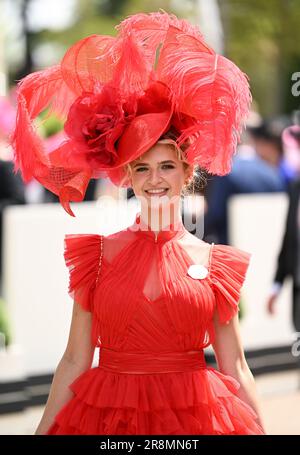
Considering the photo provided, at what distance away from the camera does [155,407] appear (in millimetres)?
3566

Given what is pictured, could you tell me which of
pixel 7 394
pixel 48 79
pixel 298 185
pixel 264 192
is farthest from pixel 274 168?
pixel 48 79

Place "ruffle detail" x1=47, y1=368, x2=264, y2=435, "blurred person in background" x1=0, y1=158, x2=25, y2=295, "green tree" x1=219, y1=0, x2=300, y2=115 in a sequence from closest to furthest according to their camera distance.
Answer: "ruffle detail" x1=47, y1=368, x2=264, y2=435 → "blurred person in background" x1=0, y1=158, x2=25, y2=295 → "green tree" x1=219, y1=0, x2=300, y2=115

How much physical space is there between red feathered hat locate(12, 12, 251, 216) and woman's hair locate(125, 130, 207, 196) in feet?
0.06

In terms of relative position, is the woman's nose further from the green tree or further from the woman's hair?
the green tree

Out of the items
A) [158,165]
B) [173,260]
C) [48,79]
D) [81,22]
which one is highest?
[81,22]

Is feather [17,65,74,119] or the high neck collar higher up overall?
feather [17,65,74,119]

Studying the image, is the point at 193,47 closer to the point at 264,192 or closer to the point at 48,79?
the point at 48,79

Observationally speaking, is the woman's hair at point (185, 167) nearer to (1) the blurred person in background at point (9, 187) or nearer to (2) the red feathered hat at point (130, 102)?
(2) the red feathered hat at point (130, 102)

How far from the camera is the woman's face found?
3664 mm

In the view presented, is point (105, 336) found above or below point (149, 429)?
above

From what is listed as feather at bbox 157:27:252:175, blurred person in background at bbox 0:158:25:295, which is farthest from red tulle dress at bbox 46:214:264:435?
blurred person in background at bbox 0:158:25:295

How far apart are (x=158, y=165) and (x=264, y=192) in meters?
6.28

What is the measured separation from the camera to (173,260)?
372 cm

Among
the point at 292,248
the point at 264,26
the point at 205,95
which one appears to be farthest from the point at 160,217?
the point at 264,26
